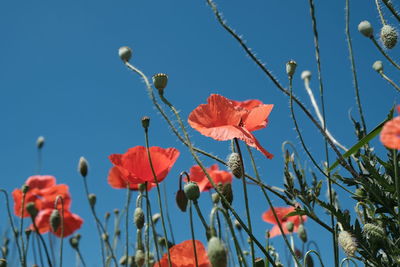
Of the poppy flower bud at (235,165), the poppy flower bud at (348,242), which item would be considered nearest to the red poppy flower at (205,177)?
the poppy flower bud at (235,165)

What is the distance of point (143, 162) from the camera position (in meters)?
2.18

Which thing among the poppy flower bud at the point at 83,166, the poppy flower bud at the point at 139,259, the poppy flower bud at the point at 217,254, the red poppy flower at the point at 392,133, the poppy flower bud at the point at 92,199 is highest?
the poppy flower bud at the point at 83,166

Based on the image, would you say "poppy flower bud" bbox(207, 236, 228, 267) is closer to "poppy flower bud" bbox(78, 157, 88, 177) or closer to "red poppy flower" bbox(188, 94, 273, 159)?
"red poppy flower" bbox(188, 94, 273, 159)

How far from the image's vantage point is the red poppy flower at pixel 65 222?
3.85 meters

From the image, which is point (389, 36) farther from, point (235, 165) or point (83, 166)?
point (83, 166)

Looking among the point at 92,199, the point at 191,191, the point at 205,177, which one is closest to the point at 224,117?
the point at 191,191

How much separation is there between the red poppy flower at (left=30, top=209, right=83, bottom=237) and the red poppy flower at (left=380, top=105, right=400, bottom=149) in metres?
3.08

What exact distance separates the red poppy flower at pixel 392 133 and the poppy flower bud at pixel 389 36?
2.86ft

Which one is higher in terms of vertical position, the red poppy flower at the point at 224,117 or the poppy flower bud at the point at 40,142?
the poppy flower bud at the point at 40,142

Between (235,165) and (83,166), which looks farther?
(83,166)

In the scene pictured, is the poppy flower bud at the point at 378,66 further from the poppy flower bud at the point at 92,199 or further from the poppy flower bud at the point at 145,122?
the poppy flower bud at the point at 92,199

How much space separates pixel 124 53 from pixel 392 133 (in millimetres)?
1163

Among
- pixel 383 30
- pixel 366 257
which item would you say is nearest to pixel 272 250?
pixel 366 257

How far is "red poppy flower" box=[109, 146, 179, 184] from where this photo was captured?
2145 millimetres
